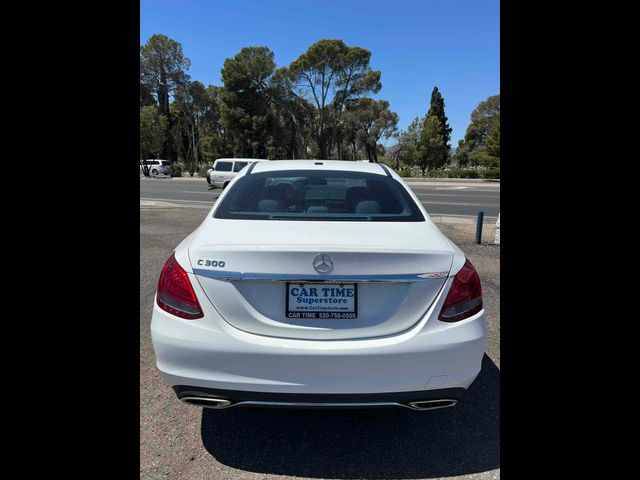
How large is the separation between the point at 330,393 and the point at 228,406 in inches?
20.2

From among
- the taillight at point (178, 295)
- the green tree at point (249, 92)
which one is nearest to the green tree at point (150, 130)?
the green tree at point (249, 92)

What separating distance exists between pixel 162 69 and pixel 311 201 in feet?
202

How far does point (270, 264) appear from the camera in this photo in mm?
1999

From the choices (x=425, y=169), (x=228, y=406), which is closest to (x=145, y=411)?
(x=228, y=406)

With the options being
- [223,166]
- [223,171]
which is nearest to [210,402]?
[223,171]

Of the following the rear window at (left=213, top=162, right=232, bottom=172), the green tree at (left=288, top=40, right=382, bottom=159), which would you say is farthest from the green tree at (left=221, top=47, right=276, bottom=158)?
the rear window at (left=213, top=162, right=232, bottom=172)

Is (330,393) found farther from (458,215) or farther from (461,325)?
(458,215)

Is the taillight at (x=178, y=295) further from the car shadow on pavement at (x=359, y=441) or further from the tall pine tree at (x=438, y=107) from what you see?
the tall pine tree at (x=438, y=107)

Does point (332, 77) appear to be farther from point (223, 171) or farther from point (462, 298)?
point (462, 298)

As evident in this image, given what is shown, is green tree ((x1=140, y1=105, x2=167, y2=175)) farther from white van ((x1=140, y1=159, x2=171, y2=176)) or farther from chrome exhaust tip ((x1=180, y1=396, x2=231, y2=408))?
chrome exhaust tip ((x1=180, y1=396, x2=231, y2=408))

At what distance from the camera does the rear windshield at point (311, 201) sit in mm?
2633

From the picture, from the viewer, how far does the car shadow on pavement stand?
7.42ft

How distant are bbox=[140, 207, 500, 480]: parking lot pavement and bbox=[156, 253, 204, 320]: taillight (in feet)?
2.87

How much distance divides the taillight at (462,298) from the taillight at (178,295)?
1.19 m
